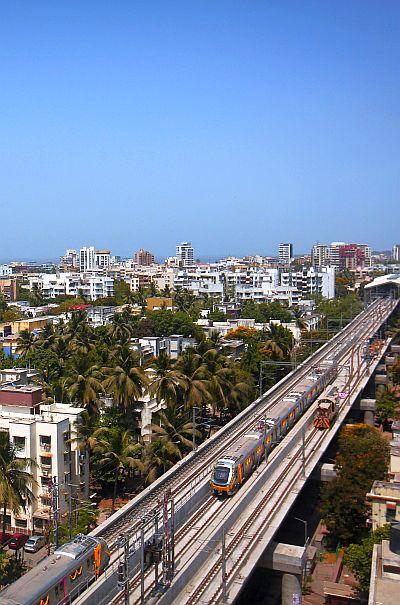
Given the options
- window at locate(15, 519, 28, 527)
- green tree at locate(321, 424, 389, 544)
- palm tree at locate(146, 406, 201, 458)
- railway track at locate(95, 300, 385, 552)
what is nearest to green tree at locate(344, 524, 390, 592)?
green tree at locate(321, 424, 389, 544)

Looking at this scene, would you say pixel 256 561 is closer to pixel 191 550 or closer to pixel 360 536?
pixel 191 550

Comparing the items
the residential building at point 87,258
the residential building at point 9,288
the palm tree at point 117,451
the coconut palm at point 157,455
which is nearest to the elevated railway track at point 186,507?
the coconut palm at point 157,455

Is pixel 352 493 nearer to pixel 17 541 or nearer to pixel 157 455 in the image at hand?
pixel 157 455

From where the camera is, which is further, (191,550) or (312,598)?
(312,598)

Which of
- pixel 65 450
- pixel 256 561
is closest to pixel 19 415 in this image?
pixel 65 450

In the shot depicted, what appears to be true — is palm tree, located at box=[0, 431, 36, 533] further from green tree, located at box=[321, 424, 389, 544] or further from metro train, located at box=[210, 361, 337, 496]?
green tree, located at box=[321, 424, 389, 544]

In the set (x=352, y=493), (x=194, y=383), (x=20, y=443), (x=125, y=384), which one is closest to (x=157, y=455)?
(x=125, y=384)

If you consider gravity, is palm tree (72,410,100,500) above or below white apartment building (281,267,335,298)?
below
